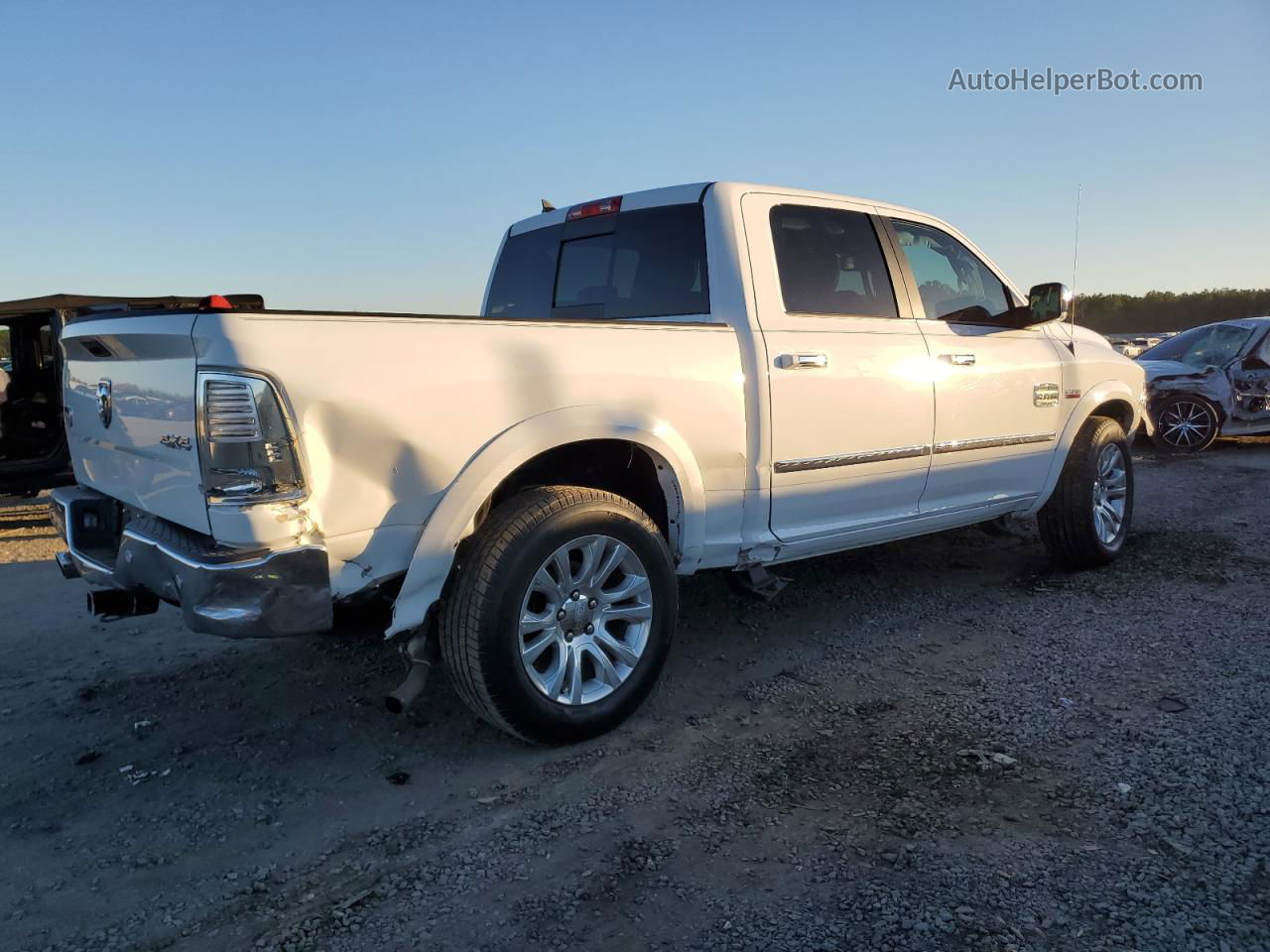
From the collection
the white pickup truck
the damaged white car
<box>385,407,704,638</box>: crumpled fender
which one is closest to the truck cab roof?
the white pickup truck

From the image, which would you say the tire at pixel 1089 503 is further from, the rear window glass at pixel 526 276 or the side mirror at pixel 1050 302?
the rear window glass at pixel 526 276

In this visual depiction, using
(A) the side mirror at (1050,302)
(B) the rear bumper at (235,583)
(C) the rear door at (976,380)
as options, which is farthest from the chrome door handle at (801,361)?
(B) the rear bumper at (235,583)

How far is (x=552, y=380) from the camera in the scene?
9.79 ft

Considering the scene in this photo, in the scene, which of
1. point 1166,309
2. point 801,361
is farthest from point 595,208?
point 1166,309

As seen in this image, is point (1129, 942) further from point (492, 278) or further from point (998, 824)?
point (492, 278)

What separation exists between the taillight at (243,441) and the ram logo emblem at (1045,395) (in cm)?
395

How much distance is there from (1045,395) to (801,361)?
2.00 meters

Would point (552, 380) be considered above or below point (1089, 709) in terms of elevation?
above

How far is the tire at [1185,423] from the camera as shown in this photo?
10055 millimetres

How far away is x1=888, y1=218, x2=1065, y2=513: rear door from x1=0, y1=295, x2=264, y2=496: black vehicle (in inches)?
212

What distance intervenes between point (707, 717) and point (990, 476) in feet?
7.41

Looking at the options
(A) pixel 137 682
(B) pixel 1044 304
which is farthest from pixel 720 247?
(A) pixel 137 682

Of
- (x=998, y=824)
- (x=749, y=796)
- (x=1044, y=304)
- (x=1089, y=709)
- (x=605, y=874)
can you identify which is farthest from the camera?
(x=1044, y=304)

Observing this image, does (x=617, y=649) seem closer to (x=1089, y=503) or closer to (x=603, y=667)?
(x=603, y=667)
